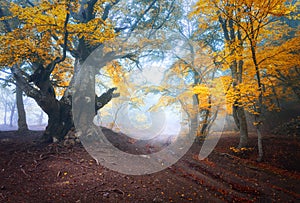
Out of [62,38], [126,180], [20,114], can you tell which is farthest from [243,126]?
[20,114]

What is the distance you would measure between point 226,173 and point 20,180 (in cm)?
727

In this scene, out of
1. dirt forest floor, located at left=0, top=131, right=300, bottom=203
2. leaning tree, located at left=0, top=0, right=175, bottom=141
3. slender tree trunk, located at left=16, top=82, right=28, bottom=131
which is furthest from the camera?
slender tree trunk, located at left=16, top=82, right=28, bottom=131

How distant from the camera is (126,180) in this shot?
551cm

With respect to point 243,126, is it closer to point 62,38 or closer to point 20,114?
point 62,38

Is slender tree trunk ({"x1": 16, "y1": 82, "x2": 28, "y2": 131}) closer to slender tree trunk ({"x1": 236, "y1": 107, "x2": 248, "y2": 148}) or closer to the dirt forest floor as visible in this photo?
the dirt forest floor

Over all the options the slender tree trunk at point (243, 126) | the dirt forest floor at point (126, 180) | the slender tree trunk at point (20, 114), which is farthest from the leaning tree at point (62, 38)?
the slender tree trunk at point (243, 126)

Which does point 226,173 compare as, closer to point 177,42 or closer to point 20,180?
point 20,180

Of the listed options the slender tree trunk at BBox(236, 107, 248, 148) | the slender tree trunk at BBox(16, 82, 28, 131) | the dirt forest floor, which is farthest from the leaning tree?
the slender tree trunk at BBox(236, 107, 248, 148)

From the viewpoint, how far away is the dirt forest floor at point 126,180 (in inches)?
173

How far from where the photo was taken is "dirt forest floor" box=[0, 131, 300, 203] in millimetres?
4398

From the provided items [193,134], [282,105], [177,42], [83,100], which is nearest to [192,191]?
[83,100]

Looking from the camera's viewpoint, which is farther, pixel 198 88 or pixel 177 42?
pixel 177 42

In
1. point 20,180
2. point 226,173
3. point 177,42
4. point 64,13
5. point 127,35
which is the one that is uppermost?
point 177,42

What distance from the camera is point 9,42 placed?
6.38m
